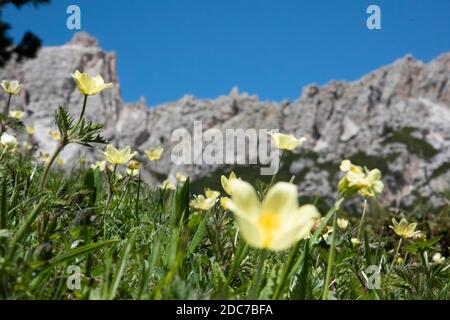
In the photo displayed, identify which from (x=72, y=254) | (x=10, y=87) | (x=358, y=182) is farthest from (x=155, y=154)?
(x=358, y=182)

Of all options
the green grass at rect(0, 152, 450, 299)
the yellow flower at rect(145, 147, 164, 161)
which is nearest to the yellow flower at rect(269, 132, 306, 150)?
the green grass at rect(0, 152, 450, 299)

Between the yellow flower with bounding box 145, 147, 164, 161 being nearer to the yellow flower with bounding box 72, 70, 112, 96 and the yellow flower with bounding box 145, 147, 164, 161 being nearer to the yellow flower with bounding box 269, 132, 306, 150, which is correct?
the yellow flower with bounding box 72, 70, 112, 96

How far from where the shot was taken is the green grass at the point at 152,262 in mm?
1128

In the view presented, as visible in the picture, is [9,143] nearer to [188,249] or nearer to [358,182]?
[188,249]

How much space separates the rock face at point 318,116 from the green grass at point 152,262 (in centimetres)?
10445

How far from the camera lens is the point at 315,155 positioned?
129 metres

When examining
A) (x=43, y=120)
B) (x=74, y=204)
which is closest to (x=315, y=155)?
(x=43, y=120)

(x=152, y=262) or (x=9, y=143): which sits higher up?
(x=9, y=143)

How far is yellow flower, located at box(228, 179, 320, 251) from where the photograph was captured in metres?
0.81

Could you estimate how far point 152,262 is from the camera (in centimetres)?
124

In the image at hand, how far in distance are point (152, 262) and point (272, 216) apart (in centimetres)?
47

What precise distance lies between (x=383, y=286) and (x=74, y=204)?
1.17m

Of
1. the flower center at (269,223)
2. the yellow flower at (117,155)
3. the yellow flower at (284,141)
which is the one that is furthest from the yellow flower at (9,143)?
the flower center at (269,223)
